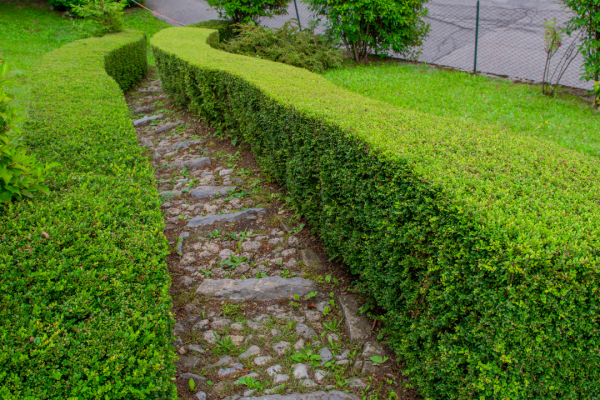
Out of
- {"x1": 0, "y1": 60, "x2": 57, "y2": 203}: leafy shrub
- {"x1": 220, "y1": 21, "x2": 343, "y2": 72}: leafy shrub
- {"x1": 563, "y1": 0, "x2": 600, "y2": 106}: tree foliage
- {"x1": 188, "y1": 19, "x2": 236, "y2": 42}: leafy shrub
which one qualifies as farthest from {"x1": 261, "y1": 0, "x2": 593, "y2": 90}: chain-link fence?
{"x1": 0, "y1": 60, "x2": 57, "y2": 203}: leafy shrub

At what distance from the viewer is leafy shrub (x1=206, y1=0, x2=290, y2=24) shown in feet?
47.9

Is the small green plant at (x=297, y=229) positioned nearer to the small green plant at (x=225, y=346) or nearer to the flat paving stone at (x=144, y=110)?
the small green plant at (x=225, y=346)

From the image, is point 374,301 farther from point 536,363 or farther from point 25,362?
point 25,362

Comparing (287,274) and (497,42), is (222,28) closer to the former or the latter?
(497,42)

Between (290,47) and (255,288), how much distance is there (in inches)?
338

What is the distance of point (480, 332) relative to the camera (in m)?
2.23

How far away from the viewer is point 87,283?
2297mm

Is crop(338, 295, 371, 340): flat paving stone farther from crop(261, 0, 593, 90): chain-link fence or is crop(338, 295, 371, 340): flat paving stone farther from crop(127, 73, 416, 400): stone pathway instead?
crop(261, 0, 593, 90): chain-link fence

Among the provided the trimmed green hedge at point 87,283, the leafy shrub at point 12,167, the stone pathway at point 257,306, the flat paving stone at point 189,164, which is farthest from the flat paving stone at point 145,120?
the leafy shrub at point 12,167

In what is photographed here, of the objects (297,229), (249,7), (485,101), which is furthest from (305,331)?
(249,7)

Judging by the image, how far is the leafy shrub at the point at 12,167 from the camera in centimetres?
281

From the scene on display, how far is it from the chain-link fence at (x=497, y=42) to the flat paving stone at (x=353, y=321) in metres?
8.53

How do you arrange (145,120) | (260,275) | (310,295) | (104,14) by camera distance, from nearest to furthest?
(310,295) < (260,275) < (145,120) < (104,14)

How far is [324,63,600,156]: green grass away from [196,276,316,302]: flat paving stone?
13.9ft
